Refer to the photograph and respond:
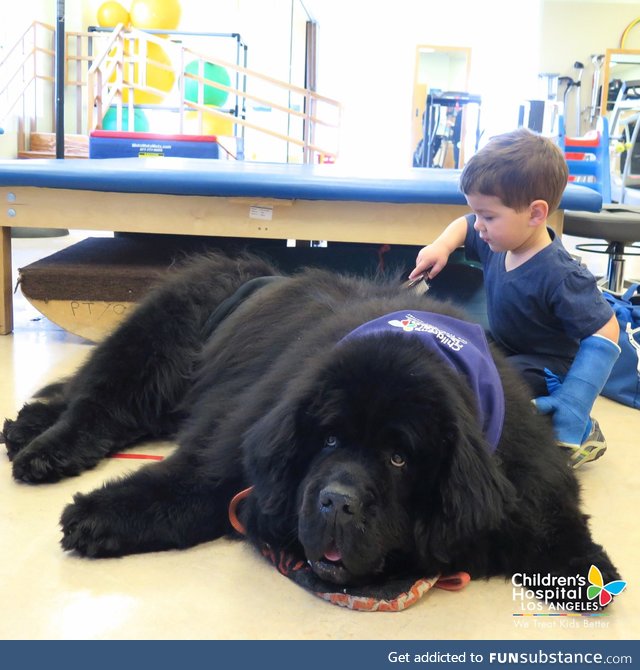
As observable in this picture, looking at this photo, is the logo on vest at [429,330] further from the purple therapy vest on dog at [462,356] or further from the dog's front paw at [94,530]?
the dog's front paw at [94,530]

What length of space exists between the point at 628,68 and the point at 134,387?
1549 cm

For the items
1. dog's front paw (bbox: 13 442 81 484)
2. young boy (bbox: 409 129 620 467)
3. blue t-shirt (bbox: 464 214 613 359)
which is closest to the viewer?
dog's front paw (bbox: 13 442 81 484)

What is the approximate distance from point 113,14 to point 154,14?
38.1 inches

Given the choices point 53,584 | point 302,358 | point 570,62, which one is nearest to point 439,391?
point 302,358

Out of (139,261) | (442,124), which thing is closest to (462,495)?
(139,261)

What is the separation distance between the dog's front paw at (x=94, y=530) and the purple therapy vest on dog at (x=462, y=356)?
591mm

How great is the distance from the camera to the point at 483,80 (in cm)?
1611

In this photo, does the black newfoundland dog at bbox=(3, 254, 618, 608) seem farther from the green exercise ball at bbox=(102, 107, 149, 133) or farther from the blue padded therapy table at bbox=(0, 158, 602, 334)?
the green exercise ball at bbox=(102, 107, 149, 133)

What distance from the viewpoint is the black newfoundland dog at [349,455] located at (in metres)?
1.32

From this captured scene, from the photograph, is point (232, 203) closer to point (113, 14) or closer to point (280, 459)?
point (280, 459)

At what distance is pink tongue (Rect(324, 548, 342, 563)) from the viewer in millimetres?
1333

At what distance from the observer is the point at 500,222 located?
7.25 ft

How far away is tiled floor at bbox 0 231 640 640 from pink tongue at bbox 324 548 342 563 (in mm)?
106

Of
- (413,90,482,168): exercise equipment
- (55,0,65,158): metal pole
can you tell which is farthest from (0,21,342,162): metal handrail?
(55,0,65,158): metal pole
